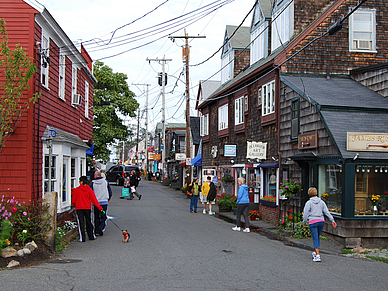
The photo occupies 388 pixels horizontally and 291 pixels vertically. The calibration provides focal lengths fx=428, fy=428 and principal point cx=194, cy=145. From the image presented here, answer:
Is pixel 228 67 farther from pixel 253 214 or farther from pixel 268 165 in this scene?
pixel 253 214

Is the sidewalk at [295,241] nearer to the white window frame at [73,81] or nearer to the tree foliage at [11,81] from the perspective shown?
the tree foliage at [11,81]

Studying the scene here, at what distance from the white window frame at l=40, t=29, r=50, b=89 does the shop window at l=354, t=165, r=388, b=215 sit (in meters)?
9.39

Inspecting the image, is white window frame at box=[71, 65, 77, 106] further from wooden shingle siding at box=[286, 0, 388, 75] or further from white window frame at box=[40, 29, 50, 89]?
wooden shingle siding at box=[286, 0, 388, 75]

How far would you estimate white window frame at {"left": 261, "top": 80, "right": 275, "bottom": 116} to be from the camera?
1748 centimetres

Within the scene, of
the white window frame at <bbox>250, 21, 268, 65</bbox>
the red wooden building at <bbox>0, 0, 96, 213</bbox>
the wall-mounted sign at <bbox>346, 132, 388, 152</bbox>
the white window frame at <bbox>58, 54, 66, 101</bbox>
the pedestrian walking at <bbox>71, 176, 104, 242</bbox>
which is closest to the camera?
the red wooden building at <bbox>0, 0, 96, 213</bbox>

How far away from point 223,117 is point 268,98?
7964 millimetres

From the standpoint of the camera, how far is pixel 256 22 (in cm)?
2292

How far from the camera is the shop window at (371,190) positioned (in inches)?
466

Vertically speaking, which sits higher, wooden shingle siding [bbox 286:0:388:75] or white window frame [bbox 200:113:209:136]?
wooden shingle siding [bbox 286:0:388:75]

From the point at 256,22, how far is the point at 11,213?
17.1 m

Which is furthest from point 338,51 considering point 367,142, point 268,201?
point 268,201

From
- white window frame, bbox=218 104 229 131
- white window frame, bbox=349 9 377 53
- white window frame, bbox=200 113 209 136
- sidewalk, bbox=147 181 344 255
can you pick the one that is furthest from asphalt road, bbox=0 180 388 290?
white window frame, bbox=200 113 209 136

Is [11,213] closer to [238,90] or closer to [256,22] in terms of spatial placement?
[238,90]

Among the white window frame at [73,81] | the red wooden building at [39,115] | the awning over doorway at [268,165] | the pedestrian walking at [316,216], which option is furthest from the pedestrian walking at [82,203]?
the awning over doorway at [268,165]
